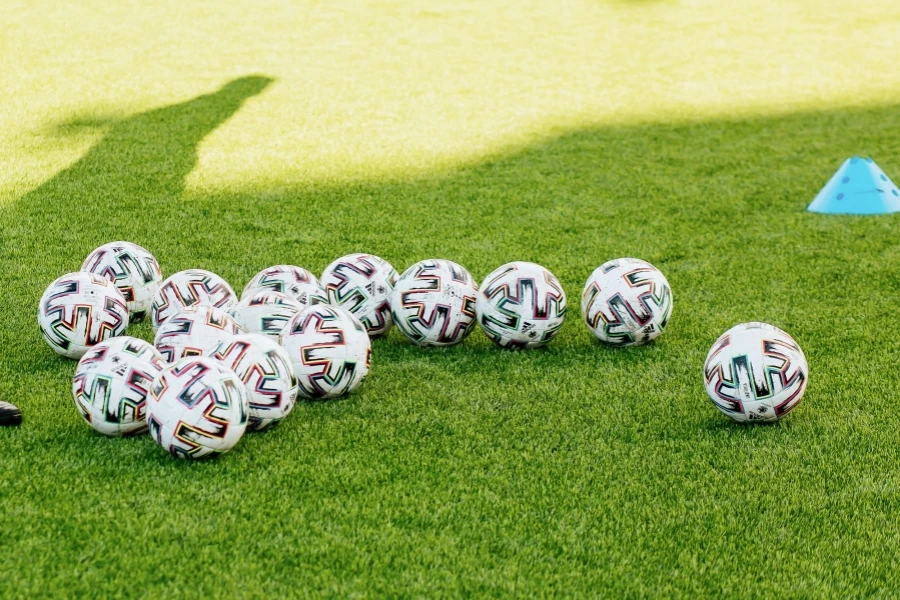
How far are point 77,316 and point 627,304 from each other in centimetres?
236

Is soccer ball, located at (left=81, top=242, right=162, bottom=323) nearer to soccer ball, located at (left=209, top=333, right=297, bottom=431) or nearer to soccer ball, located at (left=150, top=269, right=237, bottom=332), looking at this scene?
soccer ball, located at (left=150, top=269, right=237, bottom=332)

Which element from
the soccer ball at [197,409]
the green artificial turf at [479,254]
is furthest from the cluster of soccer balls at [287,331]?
the green artificial turf at [479,254]

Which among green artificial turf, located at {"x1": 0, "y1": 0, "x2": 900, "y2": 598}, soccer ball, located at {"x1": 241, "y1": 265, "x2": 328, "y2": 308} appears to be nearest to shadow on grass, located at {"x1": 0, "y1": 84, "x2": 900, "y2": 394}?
green artificial turf, located at {"x1": 0, "y1": 0, "x2": 900, "y2": 598}

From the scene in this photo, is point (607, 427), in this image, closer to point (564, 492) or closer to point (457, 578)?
point (564, 492)

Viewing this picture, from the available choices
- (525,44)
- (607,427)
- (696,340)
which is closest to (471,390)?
(607,427)

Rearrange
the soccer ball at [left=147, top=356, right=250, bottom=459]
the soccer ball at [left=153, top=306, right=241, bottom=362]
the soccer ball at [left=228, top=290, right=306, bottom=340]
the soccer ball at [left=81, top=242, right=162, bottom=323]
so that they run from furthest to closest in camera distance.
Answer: the soccer ball at [left=81, top=242, right=162, bottom=323] < the soccer ball at [left=228, top=290, right=306, bottom=340] < the soccer ball at [left=153, top=306, right=241, bottom=362] < the soccer ball at [left=147, top=356, right=250, bottom=459]

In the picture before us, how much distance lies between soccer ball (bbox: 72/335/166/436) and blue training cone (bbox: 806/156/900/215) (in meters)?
4.61

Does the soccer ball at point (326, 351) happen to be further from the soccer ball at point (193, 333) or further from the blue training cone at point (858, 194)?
the blue training cone at point (858, 194)

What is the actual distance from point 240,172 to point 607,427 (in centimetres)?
419

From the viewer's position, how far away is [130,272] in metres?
4.73

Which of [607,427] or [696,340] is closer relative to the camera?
[607,427]

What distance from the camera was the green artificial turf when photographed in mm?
2963

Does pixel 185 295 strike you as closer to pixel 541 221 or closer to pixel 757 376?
pixel 757 376

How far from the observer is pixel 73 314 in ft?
13.9
